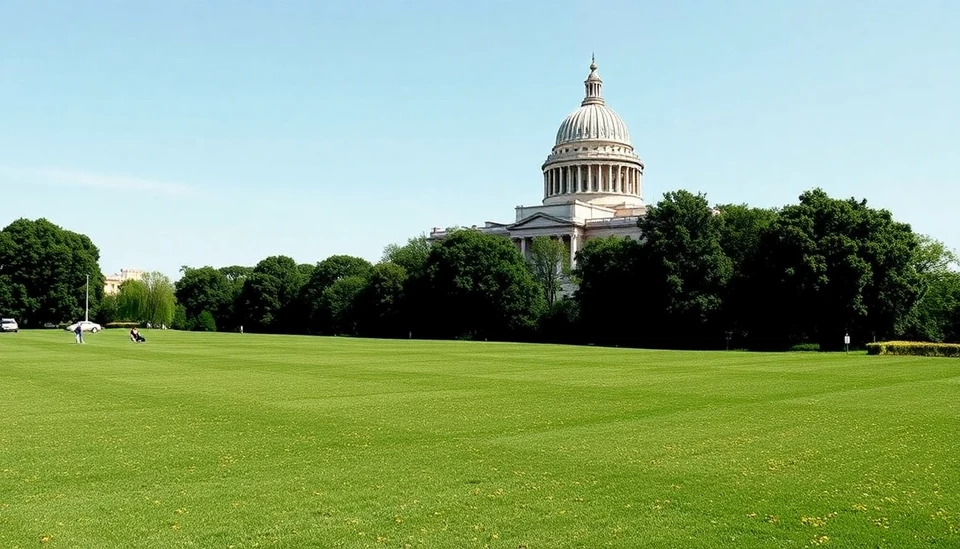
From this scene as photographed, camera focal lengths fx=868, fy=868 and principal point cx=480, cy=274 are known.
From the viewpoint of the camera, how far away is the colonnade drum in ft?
444

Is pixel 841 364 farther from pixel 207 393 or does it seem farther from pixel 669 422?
pixel 207 393

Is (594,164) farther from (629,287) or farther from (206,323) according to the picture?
(206,323)

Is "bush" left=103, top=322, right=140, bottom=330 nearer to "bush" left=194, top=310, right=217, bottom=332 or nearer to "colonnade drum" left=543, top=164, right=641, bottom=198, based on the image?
"bush" left=194, top=310, right=217, bottom=332

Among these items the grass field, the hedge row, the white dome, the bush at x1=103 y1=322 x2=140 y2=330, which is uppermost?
the white dome

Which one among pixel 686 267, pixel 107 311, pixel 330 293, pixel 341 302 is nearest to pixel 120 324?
pixel 107 311

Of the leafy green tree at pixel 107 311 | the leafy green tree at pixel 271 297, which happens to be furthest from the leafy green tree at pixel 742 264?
the leafy green tree at pixel 107 311

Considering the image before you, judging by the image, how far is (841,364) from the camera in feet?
124

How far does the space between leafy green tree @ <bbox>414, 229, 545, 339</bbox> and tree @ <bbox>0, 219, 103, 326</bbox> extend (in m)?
47.5

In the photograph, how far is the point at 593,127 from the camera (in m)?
137

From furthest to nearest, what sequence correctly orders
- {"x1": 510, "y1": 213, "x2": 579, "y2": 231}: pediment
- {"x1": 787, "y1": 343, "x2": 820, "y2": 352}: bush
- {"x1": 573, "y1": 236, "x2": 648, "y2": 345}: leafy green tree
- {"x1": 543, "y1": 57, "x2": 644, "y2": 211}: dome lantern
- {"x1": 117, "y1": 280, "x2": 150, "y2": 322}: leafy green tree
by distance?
1. {"x1": 543, "y1": 57, "x2": 644, "y2": 211}: dome lantern
2. {"x1": 510, "y1": 213, "x2": 579, "y2": 231}: pediment
3. {"x1": 117, "y1": 280, "x2": 150, "y2": 322}: leafy green tree
4. {"x1": 573, "y1": 236, "x2": 648, "y2": 345}: leafy green tree
5. {"x1": 787, "y1": 343, "x2": 820, "y2": 352}: bush

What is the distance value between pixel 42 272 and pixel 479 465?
107 metres

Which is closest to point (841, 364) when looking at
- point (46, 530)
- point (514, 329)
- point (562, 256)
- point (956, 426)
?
point (956, 426)

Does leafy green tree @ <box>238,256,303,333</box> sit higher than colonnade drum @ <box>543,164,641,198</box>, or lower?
lower

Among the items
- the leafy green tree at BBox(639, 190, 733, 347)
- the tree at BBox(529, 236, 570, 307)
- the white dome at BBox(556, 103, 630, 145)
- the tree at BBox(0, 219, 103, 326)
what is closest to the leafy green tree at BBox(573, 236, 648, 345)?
the leafy green tree at BBox(639, 190, 733, 347)
